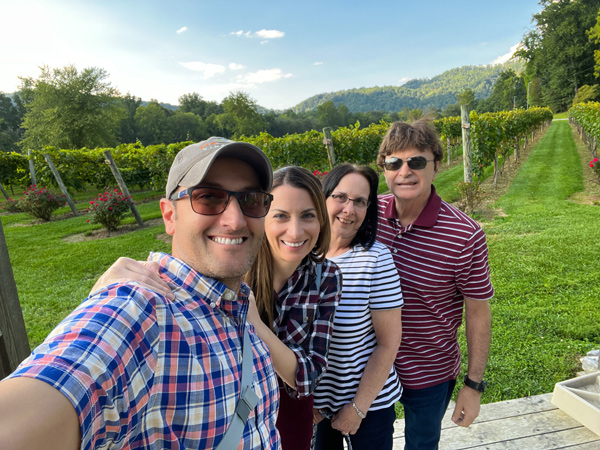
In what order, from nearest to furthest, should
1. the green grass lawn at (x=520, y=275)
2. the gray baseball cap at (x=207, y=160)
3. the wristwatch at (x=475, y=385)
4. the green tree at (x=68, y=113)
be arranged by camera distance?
the gray baseball cap at (x=207, y=160) → the wristwatch at (x=475, y=385) → the green grass lawn at (x=520, y=275) → the green tree at (x=68, y=113)

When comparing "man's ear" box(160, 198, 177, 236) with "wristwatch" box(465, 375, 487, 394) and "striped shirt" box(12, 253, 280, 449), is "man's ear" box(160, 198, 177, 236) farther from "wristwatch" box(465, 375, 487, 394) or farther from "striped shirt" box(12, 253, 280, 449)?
"wristwatch" box(465, 375, 487, 394)

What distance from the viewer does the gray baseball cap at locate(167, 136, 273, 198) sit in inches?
39.7

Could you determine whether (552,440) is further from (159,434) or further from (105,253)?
(105,253)

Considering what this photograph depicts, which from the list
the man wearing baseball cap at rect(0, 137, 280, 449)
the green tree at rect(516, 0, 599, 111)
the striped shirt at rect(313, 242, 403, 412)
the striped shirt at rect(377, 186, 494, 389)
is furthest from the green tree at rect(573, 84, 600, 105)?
the man wearing baseball cap at rect(0, 137, 280, 449)

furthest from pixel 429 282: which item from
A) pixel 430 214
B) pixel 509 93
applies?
pixel 509 93

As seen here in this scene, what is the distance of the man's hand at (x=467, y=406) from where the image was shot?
1.91m

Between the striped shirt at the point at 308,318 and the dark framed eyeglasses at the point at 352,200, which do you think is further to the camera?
the dark framed eyeglasses at the point at 352,200

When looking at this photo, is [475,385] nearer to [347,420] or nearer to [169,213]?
[347,420]

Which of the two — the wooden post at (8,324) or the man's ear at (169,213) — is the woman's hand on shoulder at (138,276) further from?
the wooden post at (8,324)

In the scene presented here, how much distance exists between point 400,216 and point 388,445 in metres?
1.18

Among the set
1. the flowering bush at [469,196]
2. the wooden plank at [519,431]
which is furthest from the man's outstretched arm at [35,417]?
the flowering bush at [469,196]

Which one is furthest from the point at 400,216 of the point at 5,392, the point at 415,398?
the point at 5,392

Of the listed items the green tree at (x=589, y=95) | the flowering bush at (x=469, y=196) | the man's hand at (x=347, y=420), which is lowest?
the flowering bush at (x=469, y=196)

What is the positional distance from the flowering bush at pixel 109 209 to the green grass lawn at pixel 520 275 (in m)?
0.85
